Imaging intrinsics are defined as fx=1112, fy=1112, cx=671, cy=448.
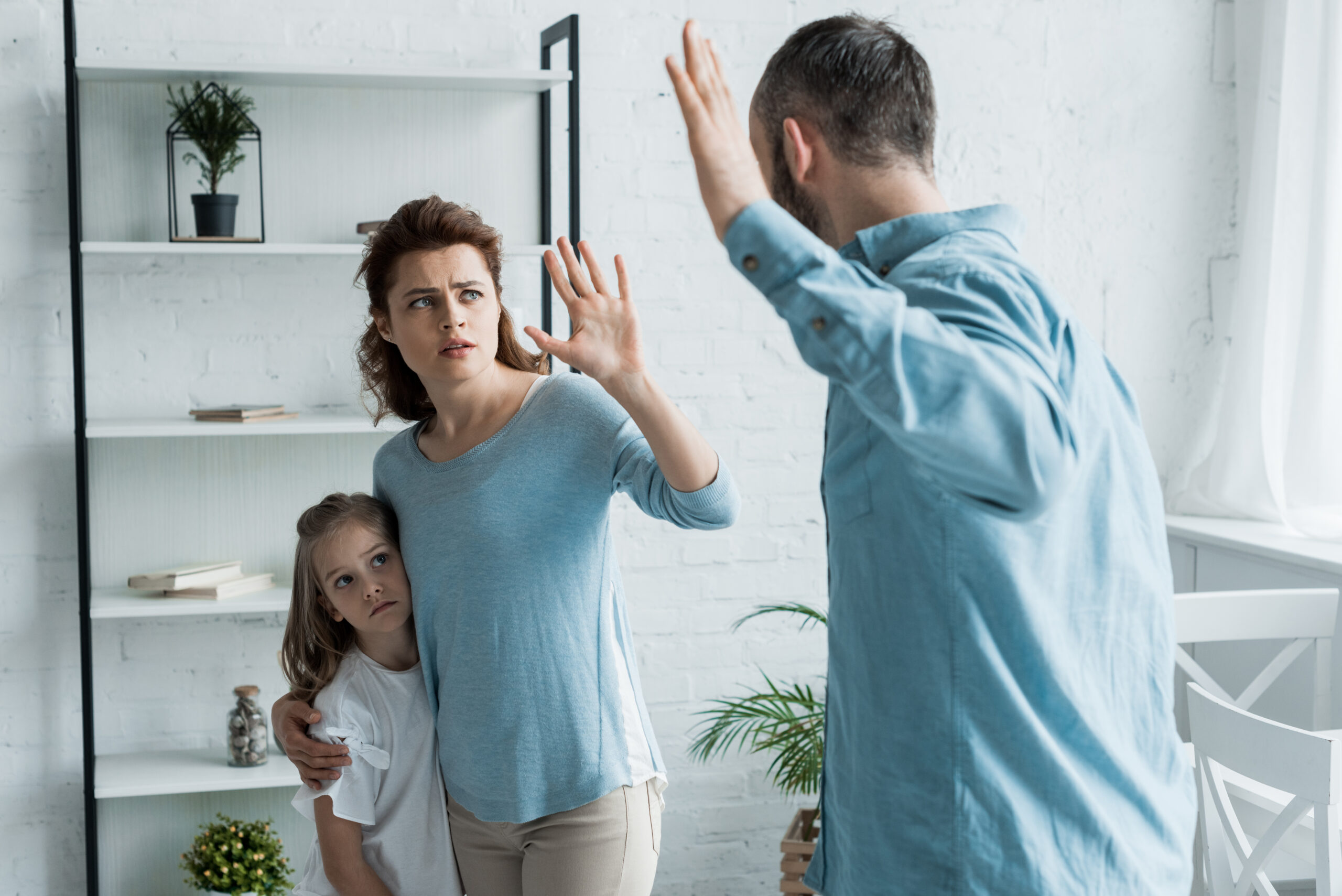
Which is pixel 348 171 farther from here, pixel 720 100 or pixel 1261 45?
pixel 1261 45

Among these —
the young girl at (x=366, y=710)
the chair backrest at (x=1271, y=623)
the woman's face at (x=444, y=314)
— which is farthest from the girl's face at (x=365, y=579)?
the chair backrest at (x=1271, y=623)

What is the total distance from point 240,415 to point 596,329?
1377mm

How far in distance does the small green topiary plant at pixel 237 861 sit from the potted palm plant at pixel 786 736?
3.08 ft

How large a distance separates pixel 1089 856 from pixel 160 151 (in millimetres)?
2282

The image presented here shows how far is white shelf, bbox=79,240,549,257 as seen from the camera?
215 cm

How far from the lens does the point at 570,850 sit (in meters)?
1.34

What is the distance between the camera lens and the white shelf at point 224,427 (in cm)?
217

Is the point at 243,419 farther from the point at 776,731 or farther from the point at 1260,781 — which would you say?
the point at 1260,781

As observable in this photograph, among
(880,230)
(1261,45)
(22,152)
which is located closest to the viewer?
(880,230)

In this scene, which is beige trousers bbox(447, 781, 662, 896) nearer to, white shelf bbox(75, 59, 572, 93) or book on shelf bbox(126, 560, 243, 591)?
book on shelf bbox(126, 560, 243, 591)

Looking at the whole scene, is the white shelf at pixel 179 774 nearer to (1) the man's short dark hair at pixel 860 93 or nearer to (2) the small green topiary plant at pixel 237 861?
(2) the small green topiary plant at pixel 237 861

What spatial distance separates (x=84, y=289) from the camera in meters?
2.36

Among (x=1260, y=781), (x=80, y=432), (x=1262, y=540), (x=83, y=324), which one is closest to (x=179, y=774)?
(x=80, y=432)

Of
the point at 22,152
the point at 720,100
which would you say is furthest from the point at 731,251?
the point at 22,152
